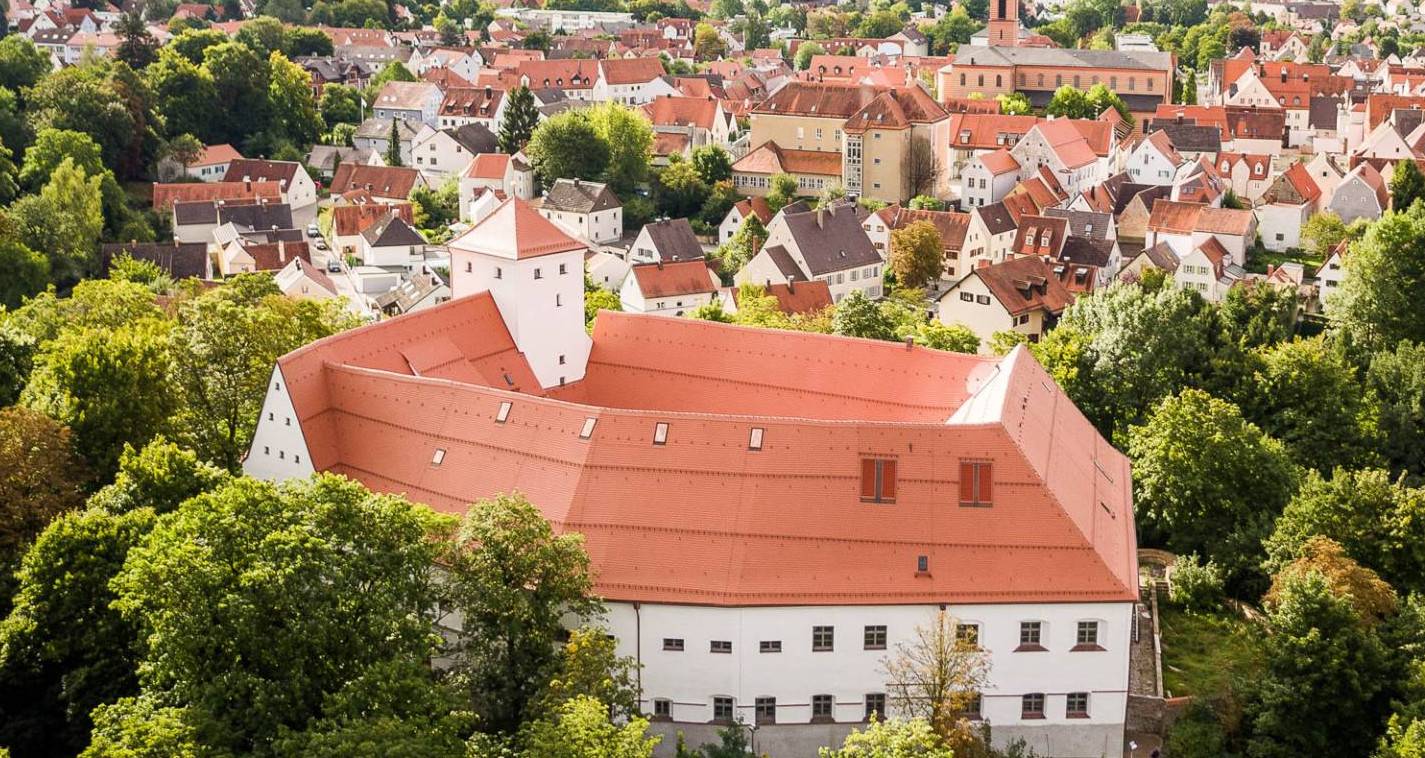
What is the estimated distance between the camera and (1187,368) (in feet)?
212

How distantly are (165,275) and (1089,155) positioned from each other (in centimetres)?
6928

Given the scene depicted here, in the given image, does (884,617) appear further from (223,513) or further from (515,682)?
(223,513)

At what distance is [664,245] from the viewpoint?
105 m

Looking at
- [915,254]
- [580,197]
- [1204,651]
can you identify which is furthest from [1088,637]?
[580,197]

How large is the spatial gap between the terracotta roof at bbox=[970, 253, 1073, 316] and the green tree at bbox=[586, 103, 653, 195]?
41804 mm

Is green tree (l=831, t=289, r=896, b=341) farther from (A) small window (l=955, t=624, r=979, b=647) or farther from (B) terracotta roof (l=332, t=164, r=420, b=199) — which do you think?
(B) terracotta roof (l=332, t=164, r=420, b=199)

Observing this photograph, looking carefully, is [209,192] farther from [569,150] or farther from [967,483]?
[967,483]

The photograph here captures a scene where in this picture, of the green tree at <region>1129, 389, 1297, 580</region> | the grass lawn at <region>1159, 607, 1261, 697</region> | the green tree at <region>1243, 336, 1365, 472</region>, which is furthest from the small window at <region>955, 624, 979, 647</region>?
the green tree at <region>1243, 336, 1365, 472</region>

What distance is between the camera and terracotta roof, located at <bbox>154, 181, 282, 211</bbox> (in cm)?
11631

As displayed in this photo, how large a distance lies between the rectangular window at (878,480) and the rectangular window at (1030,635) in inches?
166

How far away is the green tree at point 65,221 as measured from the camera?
96125 millimetres

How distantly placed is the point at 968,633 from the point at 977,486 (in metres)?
3.44

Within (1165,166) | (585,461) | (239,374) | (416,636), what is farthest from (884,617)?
(1165,166)

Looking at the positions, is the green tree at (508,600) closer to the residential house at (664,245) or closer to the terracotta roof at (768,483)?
the terracotta roof at (768,483)
